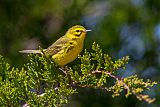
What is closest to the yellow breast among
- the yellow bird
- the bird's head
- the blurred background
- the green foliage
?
the yellow bird

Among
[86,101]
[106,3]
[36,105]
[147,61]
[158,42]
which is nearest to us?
[36,105]

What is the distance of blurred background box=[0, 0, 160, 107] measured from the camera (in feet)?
20.4

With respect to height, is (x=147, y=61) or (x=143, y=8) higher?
(x=143, y=8)

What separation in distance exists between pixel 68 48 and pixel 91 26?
2506mm

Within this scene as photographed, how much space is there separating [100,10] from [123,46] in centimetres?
113

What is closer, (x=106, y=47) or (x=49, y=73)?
(x=49, y=73)

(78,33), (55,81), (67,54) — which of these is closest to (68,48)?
(67,54)

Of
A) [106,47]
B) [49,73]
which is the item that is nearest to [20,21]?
[106,47]

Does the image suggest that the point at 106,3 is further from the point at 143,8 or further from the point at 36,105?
the point at 36,105

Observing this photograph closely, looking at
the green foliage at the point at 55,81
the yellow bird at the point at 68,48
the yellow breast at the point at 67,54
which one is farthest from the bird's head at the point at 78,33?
the green foliage at the point at 55,81

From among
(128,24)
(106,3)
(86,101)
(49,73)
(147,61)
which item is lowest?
(49,73)

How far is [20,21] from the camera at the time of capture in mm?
6918

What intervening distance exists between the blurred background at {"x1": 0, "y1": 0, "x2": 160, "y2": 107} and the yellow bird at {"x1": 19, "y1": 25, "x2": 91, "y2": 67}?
165cm

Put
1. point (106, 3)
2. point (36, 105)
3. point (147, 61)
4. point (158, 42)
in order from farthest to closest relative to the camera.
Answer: point (106, 3)
point (158, 42)
point (147, 61)
point (36, 105)
